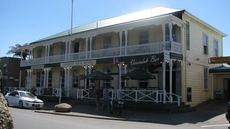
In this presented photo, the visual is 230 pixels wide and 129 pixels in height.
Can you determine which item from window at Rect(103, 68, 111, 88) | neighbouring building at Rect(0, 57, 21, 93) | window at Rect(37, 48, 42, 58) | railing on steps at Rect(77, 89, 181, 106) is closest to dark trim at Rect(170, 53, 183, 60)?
railing on steps at Rect(77, 89, 181, 106)

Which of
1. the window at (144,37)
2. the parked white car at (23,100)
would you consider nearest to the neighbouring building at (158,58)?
the window at (144,37)

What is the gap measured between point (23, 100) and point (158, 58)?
35.1 ft

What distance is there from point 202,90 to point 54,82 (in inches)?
661

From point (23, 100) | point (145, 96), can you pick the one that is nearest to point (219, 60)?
point (145, 96)

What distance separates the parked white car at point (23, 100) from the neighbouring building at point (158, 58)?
8.96 feet

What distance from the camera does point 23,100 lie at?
63.5 feet

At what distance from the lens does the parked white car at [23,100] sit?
19172mm

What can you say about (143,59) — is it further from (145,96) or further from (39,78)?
(39,78)

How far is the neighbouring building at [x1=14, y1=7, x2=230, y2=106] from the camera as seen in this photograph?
58.7ft

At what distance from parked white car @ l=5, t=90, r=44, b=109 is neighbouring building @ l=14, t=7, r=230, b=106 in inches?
108

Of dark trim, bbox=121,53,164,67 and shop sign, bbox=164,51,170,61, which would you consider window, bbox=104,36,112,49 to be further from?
shop sign, bbox=164,51,170,61

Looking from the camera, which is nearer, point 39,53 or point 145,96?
point 145,96

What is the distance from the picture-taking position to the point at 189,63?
63.9ft

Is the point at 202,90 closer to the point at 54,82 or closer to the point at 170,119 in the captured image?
the point at 170,119
